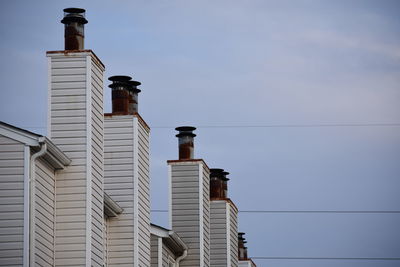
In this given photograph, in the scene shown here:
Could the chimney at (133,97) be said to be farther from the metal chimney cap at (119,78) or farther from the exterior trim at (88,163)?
the exterior trim at (88,163)

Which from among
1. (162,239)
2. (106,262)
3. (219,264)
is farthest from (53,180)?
(219,264)

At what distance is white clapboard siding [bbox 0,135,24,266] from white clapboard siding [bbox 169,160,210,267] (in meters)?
13.2

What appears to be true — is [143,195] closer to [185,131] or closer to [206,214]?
[206,214]

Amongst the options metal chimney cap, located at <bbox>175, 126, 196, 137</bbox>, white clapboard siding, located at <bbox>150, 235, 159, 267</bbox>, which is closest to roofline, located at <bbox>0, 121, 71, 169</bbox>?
white clapboard siding, located at <bbox>150, 235, 159, 267</bbox>

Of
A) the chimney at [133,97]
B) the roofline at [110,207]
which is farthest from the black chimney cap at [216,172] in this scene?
the roofline at [110,207]

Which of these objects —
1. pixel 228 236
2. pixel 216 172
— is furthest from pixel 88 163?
pixel 216 172

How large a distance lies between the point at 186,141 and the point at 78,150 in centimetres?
1193

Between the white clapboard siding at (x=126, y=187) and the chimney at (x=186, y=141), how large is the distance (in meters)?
6.53

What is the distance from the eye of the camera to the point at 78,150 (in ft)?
83.1

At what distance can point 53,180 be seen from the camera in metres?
24.9

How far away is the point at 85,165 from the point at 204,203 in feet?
39.1

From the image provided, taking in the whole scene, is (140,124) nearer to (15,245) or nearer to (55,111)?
(55,111)

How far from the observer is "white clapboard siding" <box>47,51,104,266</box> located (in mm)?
24781

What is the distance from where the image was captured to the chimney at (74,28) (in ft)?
86.8
